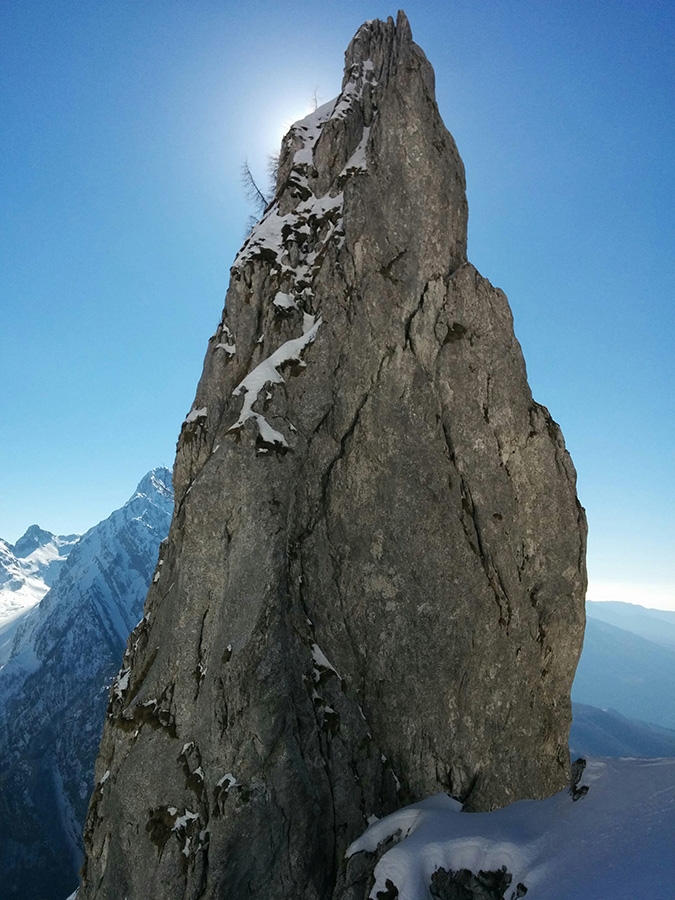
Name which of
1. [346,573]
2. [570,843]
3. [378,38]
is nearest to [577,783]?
[570,843]

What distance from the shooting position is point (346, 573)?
20.4 metres

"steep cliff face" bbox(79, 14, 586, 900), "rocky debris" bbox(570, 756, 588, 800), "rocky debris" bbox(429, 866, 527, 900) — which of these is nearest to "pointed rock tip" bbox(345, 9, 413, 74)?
"steep cliff face" bbox(79, 14, 586, 900)

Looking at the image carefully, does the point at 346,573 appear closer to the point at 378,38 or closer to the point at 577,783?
the point at 577,783

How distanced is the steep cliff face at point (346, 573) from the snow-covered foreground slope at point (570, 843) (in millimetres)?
3084

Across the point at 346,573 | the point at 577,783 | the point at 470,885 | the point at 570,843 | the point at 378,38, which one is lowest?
the point at 470,885

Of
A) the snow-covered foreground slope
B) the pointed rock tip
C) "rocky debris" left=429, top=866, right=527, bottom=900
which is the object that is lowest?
"rocky debris" left=429, top=866, right=527, bottom=900

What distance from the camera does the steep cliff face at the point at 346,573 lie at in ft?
54.5

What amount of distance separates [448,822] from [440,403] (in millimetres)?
14508

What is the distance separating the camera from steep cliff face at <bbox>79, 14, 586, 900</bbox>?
16625mm

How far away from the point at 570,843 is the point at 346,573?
11.4m

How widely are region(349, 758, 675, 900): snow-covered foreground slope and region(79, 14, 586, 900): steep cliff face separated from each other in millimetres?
3084

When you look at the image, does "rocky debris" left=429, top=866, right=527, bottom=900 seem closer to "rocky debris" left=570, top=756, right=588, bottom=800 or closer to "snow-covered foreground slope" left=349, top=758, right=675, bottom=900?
"snow-covered foreground slope" left=349, top=758, right=675, bottom=900

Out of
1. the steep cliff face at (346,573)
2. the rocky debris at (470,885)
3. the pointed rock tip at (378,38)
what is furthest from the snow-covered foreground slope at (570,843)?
the pointed rock tip at (378,38)

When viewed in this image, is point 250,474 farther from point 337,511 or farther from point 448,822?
point 448,822
